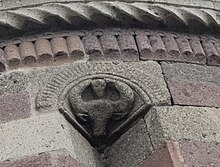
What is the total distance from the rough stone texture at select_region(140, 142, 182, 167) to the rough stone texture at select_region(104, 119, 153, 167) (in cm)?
4

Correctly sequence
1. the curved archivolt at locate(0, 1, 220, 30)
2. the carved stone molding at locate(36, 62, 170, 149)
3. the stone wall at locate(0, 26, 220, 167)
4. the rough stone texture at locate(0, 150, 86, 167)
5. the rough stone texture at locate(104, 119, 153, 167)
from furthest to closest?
the curved archivolt at locate(0, 1, 220, 30) < the carved stone molding at locate(36, 62, 170, 149) < the rough stone texture at locate(104, 119, 153, 167) < the stone wall at locate(0, 26, 220, 167) < the rough stone texture at locate(0, 150, 86, 167)

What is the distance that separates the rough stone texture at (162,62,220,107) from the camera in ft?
11.8

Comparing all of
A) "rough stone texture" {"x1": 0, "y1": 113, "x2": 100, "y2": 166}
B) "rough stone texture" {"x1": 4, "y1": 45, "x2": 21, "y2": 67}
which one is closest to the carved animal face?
"rough stone texture" {"x1": 0, "y1": 113, "x2": 100, "y2": 166}

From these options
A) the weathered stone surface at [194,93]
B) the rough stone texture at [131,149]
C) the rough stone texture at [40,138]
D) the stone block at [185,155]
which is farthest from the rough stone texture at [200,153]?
the rough stone texture at [40,138]

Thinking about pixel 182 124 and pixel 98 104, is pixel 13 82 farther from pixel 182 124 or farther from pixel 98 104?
pixel 182 124

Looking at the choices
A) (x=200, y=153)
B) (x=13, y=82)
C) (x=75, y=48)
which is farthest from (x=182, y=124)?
(x=13, y=82)

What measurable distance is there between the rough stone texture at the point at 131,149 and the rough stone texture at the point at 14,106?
0.41 metres

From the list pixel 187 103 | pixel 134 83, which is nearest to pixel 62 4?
pixel 134 83

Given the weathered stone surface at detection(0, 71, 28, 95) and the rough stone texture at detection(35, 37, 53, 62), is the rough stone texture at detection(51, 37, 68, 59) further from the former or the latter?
the weathered stone surface at detection(0, 71, 28, 95)

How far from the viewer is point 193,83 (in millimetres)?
3686

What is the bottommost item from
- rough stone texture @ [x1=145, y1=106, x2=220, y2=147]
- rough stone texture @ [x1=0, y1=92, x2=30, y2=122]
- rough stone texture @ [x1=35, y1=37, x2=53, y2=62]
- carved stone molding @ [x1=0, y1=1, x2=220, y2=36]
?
rough stone texture @ [x1=0, y1=92, x2=30, y2=122]

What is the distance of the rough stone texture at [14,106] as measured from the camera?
11.2ft

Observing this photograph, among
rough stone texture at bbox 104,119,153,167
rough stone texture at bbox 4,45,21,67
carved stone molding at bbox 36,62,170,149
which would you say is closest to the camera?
rough stone texture at bbox 104,119,153,167

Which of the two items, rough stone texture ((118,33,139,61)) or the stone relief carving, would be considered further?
rough stone texture ((118,33,139,61))
